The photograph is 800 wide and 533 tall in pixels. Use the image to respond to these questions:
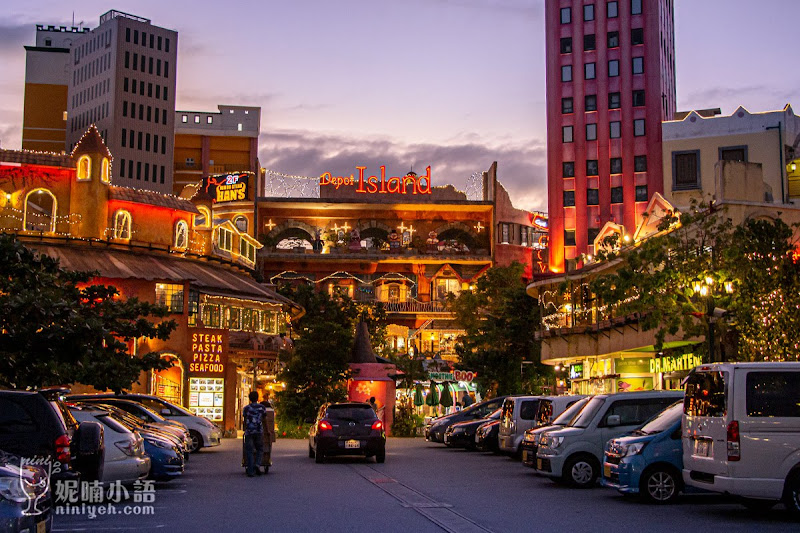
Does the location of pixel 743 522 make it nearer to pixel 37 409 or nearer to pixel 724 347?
pixel 37 409

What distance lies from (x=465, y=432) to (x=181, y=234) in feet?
87.1

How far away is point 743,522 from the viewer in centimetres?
1420

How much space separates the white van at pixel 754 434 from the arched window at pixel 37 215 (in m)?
42.0

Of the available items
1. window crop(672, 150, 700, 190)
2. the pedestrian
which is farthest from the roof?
the pedestrian

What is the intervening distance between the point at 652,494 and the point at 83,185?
41.2 meters

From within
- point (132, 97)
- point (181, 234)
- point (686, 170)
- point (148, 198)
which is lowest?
point (181, 234)

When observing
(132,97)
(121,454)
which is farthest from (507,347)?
(132,97)

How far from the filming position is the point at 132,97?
11519 centimetres

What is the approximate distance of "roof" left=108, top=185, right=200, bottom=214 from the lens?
5366 centimetres

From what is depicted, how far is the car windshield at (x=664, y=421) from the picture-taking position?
17062 mm

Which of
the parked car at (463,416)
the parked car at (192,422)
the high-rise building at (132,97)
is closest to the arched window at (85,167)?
the parked car at (192,422)

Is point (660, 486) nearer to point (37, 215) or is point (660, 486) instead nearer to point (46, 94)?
point (37, 215)

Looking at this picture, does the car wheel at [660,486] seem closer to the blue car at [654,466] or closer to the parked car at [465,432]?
the blue car at [654,466]

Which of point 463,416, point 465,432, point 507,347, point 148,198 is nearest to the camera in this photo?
point 465,432
